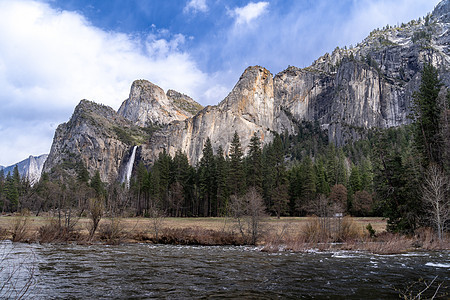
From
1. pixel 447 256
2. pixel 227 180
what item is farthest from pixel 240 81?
pixel 447 256

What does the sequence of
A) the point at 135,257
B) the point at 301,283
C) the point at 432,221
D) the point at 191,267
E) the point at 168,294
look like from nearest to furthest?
the point at 168,294 → the point at 301,283 → the point at 191,267 → the point at 135,257 → the point at 432,221

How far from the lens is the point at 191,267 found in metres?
17.2

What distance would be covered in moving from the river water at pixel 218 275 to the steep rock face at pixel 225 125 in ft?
455

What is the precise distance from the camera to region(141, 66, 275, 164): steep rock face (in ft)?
535

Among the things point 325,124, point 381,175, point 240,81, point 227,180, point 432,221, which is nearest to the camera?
point 432,221

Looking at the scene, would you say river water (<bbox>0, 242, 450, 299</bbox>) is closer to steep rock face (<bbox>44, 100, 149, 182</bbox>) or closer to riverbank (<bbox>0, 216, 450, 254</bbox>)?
riverbank (<bbox>0, 216, 450, 254</bbox>)

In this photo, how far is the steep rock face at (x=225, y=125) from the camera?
535 feet

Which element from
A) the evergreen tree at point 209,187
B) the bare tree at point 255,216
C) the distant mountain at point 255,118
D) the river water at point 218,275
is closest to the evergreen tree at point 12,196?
the evergreen tree at point 209,187

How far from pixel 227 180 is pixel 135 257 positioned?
145ft

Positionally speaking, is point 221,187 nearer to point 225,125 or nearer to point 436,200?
point 436,200

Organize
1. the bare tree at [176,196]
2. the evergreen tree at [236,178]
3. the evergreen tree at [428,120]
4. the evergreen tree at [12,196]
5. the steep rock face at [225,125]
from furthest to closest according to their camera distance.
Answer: the steep rock face at [225,125]
the evergreen tree at [12,196]
the bare tree at [176,196]
the evergreen tree at [236,178]
the evergreen tree at [428,120]

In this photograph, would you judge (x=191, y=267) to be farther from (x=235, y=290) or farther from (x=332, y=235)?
(x=332, y=235)

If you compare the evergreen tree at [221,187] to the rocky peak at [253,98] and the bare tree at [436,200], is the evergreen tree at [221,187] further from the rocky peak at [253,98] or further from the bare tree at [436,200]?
the rocky peak at [253,98]

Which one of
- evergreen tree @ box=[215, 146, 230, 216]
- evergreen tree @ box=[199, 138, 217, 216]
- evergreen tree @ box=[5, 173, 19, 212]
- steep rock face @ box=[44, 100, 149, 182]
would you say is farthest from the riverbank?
steep rock face @ box=[44, 100, 149, 182]
